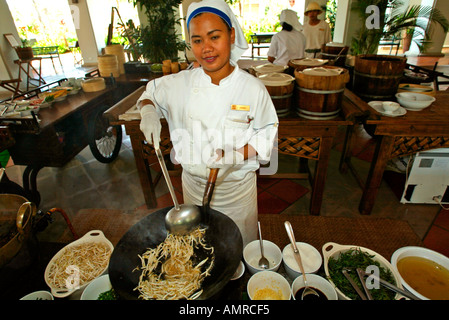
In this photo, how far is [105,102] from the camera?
4.38m

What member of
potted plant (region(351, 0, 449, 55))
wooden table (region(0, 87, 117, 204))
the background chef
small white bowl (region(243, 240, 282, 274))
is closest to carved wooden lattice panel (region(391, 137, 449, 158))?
small white bowl (region(243, 240, 282, 274))

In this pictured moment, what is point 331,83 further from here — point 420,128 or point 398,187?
point 398,187

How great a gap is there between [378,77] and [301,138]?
1066 mm

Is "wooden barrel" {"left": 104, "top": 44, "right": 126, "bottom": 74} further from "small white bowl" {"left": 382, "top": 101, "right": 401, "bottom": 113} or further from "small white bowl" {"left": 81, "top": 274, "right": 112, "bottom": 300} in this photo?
"small white bowl" {"left": 81, "top": 274, "right": 112, "bottom": 300}

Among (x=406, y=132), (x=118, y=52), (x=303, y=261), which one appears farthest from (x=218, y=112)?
Result: (x=118, y=52)

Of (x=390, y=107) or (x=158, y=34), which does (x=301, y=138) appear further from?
(x=158, y=34)

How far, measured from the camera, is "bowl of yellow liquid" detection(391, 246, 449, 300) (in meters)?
1.19

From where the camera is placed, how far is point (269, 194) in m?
3.54

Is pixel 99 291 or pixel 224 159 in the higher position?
pixel 224 159

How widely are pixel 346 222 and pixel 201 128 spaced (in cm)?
114

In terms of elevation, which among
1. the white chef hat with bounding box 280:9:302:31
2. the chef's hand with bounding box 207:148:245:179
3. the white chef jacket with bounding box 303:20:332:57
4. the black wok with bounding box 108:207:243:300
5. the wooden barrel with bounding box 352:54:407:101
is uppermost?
the white chef hat with bounding box 280:9:302:31

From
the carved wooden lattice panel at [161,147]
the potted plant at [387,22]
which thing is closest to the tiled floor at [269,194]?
the carved wooden lattice panel at [161,147]

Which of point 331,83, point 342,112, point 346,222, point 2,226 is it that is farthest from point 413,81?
point 2,226

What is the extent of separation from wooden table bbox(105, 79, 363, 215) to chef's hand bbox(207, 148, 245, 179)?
1.10 meters
